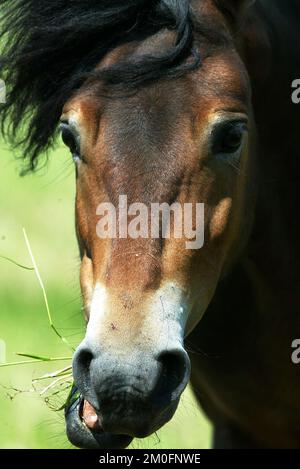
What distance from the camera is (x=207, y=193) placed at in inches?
140

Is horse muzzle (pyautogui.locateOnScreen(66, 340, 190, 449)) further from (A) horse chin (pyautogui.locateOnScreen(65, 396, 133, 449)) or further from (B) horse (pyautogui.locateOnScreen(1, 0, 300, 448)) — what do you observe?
(A) horse chin (pyautogui.locateOnScreen(65, 396, 133, 449))

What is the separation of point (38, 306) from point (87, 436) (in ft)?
17.5

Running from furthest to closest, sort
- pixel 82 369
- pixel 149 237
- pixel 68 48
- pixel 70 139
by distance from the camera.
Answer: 1. pixel 68 48
2. pixel 70 139
3. pixel 149 237
4. pixel 82 369

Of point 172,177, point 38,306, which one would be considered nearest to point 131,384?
point 172,177

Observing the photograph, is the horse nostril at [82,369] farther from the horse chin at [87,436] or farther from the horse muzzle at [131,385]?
the horse chin at [87,436]

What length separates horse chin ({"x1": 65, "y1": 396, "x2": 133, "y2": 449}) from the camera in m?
3.58

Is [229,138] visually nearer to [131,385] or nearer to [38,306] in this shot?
[131,385]

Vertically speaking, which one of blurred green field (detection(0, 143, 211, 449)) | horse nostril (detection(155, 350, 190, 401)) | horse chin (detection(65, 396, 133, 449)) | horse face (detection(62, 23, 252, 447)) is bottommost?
blurred green field (detection(0, 143, 211, 449))

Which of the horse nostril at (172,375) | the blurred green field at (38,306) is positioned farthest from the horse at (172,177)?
the blurred green field at (38,306)

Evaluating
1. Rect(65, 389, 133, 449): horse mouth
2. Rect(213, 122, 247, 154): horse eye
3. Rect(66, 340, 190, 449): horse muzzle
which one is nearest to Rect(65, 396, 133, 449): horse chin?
Rect(65, 389, 133, 449): horse mouth

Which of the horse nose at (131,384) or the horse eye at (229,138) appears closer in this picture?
the horse nose at (131,384)

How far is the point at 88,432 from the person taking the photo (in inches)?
142

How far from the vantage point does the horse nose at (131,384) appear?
313 cm
